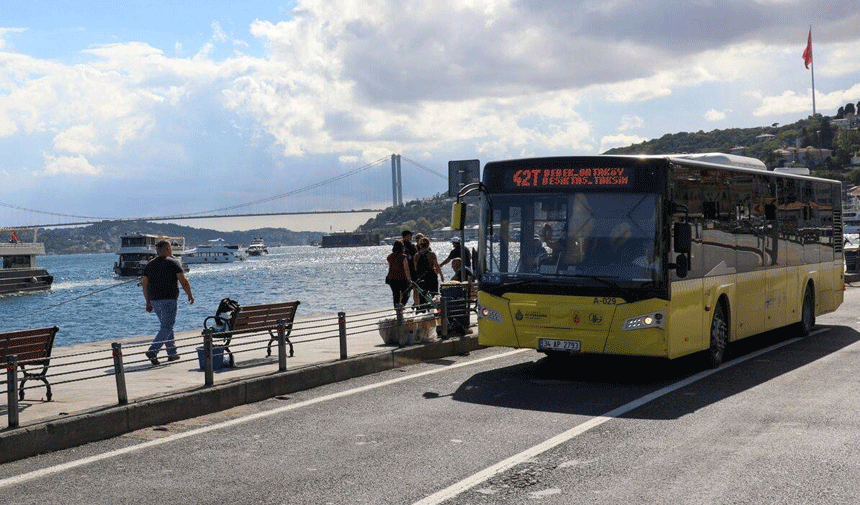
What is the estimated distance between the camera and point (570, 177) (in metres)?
12.9

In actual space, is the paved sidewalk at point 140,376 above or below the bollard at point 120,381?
below

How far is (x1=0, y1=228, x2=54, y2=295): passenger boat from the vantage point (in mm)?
95000

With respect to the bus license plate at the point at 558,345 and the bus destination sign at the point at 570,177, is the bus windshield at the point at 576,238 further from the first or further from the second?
the bus license plate at the point at 558,345

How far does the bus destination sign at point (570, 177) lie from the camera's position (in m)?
12.6

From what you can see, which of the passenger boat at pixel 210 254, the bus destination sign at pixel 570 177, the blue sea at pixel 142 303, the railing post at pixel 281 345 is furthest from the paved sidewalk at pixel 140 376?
the passenger boat at pixel 210 254

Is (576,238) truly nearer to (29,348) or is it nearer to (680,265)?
(680,265)

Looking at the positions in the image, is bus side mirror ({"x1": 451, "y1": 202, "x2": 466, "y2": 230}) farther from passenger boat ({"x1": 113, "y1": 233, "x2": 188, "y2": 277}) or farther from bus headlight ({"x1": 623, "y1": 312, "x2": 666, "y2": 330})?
passenger boat ({"x1": 113, "y1": 233, "x2": 188, "y2": 277})

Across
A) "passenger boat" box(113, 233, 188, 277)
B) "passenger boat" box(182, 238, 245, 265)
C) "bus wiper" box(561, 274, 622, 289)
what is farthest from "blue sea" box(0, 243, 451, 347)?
"passenger boat" box(182, 238, 245, 265)

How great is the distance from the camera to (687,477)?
7422 mm

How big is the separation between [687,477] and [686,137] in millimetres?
177822

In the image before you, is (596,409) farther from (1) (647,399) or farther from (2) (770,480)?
(2) (770,480)

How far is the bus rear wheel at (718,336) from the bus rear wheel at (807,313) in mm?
4444

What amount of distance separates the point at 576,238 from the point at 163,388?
194 inches

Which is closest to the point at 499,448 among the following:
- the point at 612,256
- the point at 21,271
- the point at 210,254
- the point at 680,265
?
the point at 612,256
